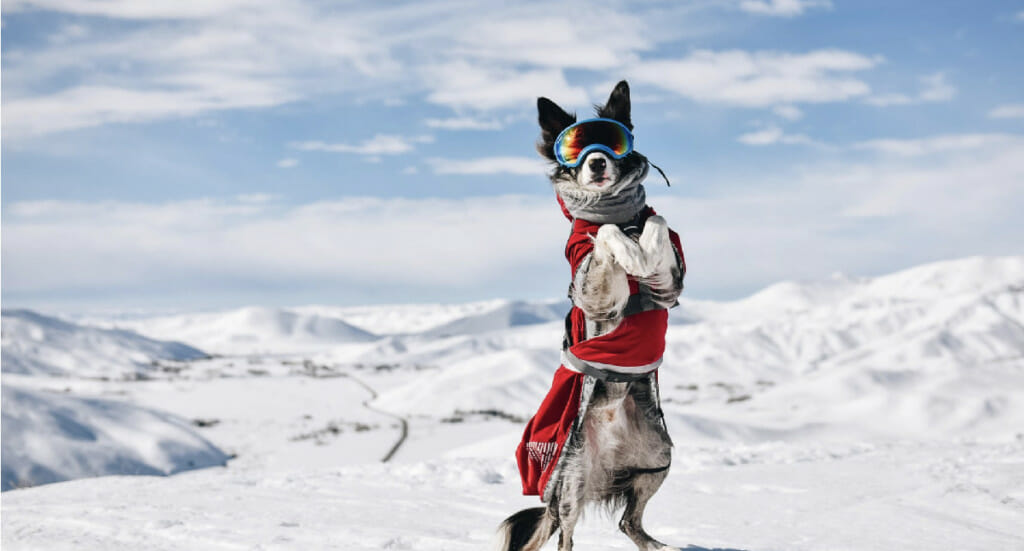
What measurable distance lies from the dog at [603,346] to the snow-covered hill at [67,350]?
130ft

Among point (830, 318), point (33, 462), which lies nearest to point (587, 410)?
point (33, 462)

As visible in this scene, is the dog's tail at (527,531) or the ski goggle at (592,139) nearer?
the ski goggle at (592,139)

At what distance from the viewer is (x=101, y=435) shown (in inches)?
535

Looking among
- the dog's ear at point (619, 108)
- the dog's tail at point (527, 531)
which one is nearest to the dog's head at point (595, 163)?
the dog's ear at point (619, 108)

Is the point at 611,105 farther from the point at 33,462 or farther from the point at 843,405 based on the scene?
the point at 843,405

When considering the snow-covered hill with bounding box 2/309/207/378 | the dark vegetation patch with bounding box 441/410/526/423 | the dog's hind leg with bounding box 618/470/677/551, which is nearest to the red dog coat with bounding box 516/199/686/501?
the dog's hind leg with bounding box 618/470/677/551

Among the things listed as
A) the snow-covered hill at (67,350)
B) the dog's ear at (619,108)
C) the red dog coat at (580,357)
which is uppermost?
the dog's ear at (619,108)

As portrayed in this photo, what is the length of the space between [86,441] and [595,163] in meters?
13.1

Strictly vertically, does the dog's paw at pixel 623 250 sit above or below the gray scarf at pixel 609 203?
below

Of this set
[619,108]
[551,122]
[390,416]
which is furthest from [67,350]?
[619,108]

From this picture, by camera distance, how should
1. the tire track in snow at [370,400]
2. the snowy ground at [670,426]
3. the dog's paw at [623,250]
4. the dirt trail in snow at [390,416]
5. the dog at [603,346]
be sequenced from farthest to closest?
the tire track in snow at [370,400] → the dirt trail in snow at [390,416] → the snowy ground at [670,426] → the dog at [603,346] → the dog's paw at [623,250]

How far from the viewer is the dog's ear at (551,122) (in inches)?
111

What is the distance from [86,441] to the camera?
512 inches

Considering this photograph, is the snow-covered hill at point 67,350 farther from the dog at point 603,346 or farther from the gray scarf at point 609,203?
the gray scarf at point 609,203
